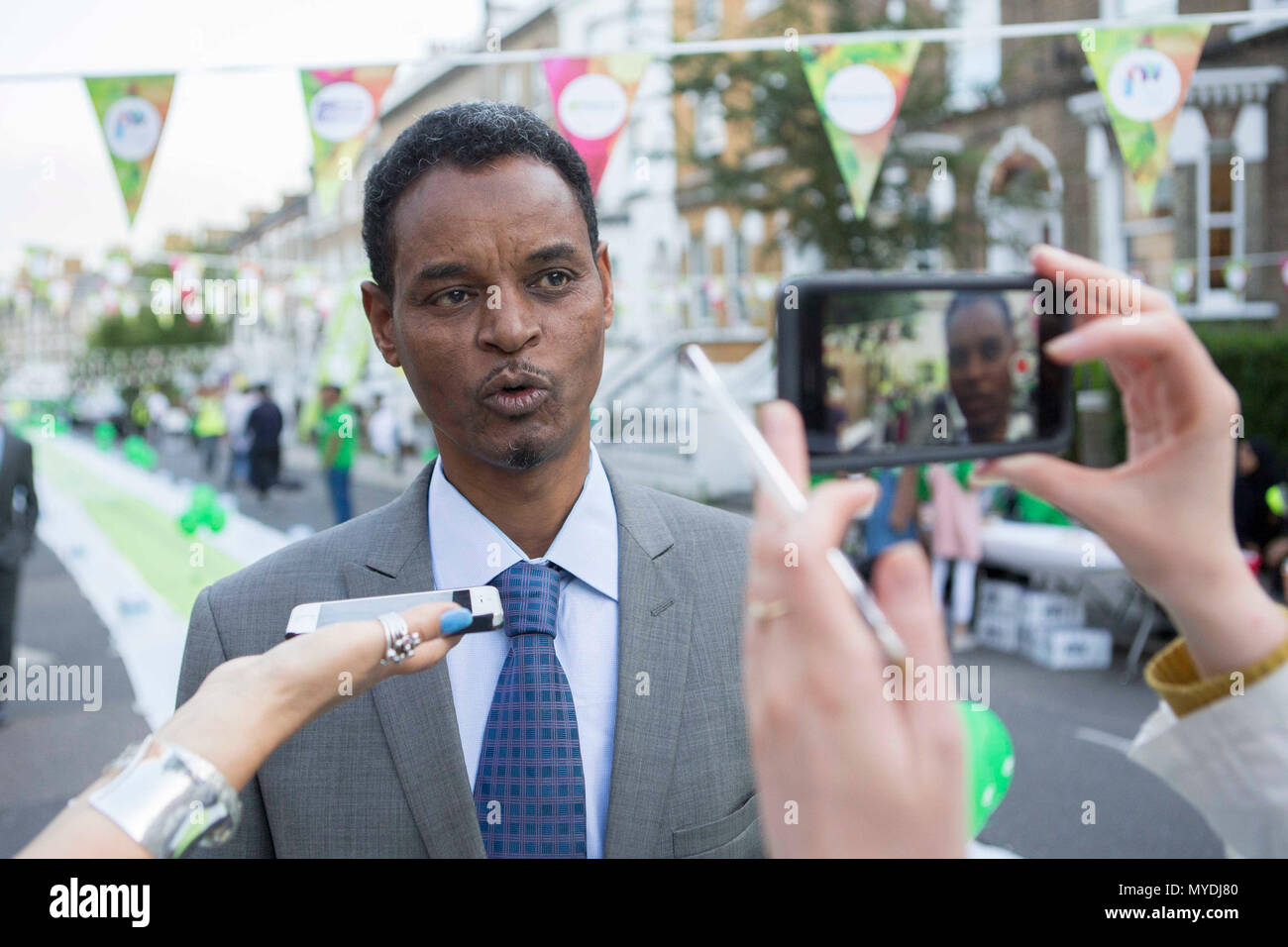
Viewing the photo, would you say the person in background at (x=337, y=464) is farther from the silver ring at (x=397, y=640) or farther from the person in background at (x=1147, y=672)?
the person in background at (x=1147, y=672)

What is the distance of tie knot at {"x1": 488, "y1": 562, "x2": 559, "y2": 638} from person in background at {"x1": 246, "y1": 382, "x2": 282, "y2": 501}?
14.8m

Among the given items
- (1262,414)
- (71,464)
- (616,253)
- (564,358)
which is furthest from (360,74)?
(71,464)

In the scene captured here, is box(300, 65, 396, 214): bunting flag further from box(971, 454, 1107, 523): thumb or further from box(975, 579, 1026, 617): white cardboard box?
box(975, 579, 1026, 617): white cardboard box

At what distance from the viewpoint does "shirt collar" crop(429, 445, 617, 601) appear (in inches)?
70.4

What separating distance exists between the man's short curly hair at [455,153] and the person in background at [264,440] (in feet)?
47.7

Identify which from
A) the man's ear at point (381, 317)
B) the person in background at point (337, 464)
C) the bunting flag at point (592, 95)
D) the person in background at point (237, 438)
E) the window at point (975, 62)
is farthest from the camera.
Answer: the person in background at point (237, 438)

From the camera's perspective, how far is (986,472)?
42.7 inches

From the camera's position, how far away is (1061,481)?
3.35 feet

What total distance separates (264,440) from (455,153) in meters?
15.1

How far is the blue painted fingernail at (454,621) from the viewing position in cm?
119

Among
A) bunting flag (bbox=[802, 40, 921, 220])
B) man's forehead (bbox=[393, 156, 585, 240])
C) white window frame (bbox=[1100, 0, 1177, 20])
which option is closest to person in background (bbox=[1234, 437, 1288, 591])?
bunting flag (bbox=[802, 40, 921, 220])

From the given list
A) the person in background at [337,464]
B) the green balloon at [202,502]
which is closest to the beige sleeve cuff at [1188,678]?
the green balloon at [202,502]

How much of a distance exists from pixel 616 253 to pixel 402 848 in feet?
82.2

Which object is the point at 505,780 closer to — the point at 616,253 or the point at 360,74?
the point at 360,74
